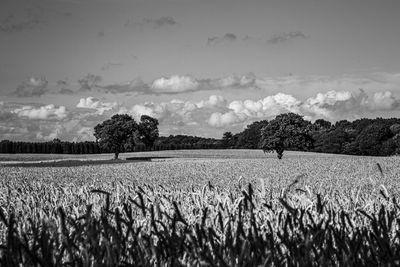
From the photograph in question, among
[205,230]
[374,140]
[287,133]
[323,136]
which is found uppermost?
[323,136]

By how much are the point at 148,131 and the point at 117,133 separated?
16.9ft

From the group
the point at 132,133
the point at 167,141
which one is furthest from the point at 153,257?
the point at 167,141

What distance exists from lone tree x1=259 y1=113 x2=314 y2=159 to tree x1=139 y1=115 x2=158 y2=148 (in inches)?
959

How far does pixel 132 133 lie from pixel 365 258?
75527 millimetres

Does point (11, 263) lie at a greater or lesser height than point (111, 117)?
lesser

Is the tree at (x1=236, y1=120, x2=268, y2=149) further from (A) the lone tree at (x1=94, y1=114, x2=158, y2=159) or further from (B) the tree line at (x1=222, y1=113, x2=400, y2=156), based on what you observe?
(A) the lone tree at (x1=94, y1=114, x2=158, y2=159)

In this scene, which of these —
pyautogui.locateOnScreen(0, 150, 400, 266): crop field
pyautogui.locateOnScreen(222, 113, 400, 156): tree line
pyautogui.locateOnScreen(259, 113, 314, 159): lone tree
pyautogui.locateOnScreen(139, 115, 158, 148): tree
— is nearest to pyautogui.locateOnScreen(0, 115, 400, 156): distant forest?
pyautogui.locateOnScreen(222, 113, 400, 156): tree line

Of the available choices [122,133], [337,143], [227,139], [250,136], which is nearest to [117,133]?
[122,133]

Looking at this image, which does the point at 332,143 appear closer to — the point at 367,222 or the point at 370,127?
the point at 370,127

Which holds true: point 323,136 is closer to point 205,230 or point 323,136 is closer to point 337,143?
point 337,143

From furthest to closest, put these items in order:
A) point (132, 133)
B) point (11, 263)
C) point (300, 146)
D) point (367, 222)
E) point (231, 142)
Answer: point (231, 142) → point (132, 133) → point (300, 146) → point (367, 222) → point (11, 263)

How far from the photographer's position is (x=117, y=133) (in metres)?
76.4

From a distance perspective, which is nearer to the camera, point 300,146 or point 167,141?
point 300,146

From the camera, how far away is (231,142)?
156m
